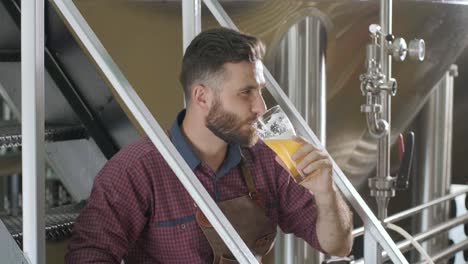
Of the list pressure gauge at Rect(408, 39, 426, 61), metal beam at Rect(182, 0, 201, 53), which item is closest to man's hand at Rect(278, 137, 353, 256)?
metal beam at Rect(182, 0, 201, 53)

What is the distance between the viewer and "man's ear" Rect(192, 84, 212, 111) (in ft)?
5.38

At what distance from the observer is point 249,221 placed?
1.71 meters

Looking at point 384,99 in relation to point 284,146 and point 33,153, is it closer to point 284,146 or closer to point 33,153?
point 284,146

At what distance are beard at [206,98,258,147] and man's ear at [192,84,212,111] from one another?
0.6 inches

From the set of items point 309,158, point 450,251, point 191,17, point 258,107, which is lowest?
point 450,251

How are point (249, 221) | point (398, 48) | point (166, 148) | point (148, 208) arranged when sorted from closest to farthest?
1. point (166, 148)
2. point (148, 208)
3. point (249, 221)
4. point (398, 48)

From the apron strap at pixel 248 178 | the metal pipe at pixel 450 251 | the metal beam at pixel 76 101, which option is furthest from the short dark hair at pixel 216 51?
the metal pipe at pixel 450 251

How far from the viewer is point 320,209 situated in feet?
5.53

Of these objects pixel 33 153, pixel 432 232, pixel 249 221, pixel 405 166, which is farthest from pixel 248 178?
pixel 432 232

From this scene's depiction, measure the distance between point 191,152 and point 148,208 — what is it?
0.14 m

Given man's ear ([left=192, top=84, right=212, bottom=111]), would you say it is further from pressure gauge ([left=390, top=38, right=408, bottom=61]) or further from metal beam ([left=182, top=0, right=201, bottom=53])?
pressure gauge ([left=390, top=38, right=408, bottom=61])

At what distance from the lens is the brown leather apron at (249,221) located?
165 cm

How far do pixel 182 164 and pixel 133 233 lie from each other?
0.27 metres

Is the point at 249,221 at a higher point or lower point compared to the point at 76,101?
lower
